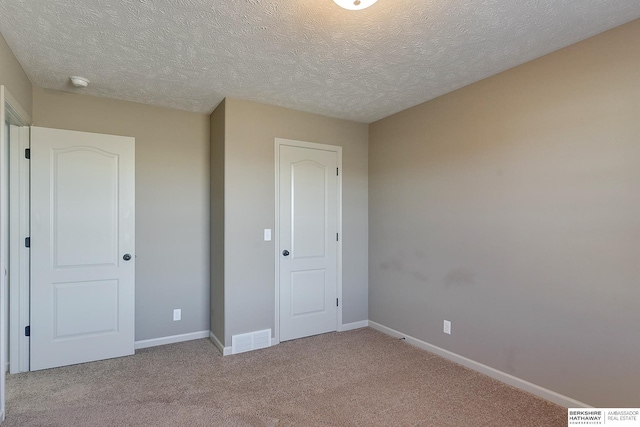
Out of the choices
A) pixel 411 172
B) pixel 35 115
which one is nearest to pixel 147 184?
pixel 35 115

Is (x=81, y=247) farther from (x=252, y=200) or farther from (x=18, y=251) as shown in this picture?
(x=252, y=200)

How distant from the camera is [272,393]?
259 cm

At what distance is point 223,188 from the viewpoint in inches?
134

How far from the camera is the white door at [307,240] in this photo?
3725 millimetres

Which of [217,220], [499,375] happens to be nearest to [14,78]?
[217,220]

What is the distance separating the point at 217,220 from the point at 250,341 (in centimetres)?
129

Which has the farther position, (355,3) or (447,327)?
(447,327)

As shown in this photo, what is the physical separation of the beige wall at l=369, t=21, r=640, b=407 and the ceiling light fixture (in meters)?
1.58

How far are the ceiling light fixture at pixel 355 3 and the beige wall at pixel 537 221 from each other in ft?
5.19

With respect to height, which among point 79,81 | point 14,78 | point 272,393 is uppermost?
point 79,81

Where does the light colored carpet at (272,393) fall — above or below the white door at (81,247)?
below

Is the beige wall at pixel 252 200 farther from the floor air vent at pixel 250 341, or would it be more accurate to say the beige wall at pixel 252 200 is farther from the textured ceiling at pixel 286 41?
the textured ceiling at pixel 286 41

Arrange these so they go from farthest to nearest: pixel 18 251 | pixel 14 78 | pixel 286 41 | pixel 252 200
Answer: pixel 252 200, pixel 18 251, pixel 14 78, pixel 286 41

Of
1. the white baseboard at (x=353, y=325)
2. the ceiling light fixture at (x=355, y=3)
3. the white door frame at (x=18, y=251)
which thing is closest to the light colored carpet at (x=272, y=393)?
the white door frame at (x=18, y=251)
